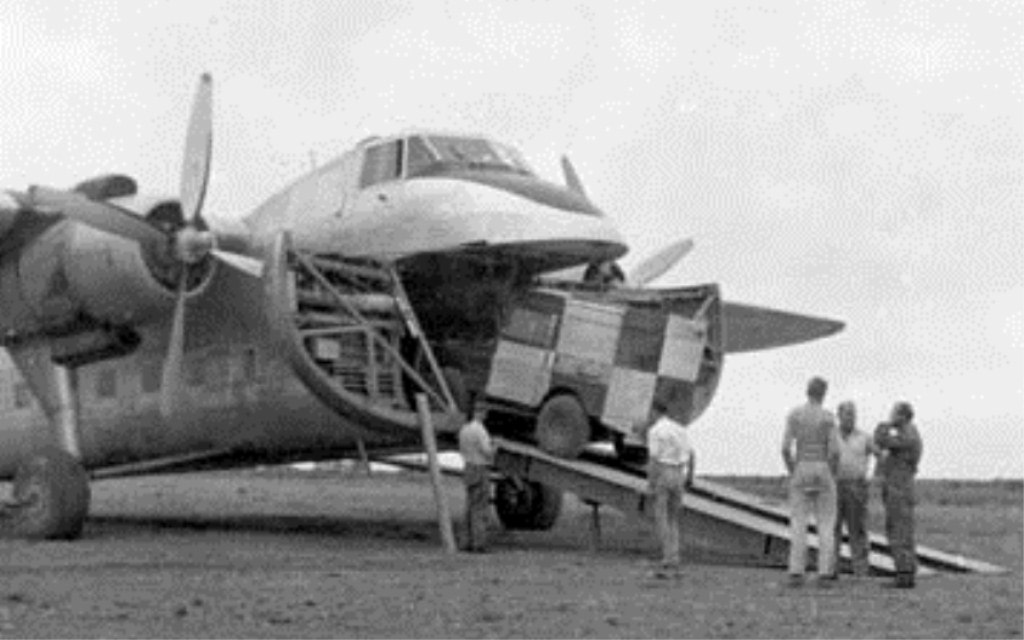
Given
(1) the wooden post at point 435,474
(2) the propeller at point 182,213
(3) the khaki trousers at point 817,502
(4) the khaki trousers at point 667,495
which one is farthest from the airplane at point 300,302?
(3) the khaki trousers at point 817,502

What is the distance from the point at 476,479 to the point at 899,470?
544 centimetres

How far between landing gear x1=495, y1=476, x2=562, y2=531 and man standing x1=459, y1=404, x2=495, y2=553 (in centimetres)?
522

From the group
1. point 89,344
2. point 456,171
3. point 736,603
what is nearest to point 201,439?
point 89,344

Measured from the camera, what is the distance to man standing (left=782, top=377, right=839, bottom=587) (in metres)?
15.6

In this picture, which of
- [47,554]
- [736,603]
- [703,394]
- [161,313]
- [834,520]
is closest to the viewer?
[736,603]

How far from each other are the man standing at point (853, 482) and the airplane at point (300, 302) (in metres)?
5.25

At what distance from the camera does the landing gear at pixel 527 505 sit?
25031mm

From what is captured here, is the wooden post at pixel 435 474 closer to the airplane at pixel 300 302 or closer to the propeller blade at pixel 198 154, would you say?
the airplane at pixel 300 302

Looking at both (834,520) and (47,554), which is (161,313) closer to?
(47,554)

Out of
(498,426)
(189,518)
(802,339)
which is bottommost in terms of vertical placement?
(189,518)

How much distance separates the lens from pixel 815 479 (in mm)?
15656

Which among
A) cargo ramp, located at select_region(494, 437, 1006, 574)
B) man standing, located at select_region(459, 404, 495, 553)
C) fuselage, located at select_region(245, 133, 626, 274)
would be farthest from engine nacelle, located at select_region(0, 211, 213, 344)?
cargo ramp, located at select_region(494, 437, 1006, 574)

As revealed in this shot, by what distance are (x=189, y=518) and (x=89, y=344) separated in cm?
725

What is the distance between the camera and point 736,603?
1347 centimetres
